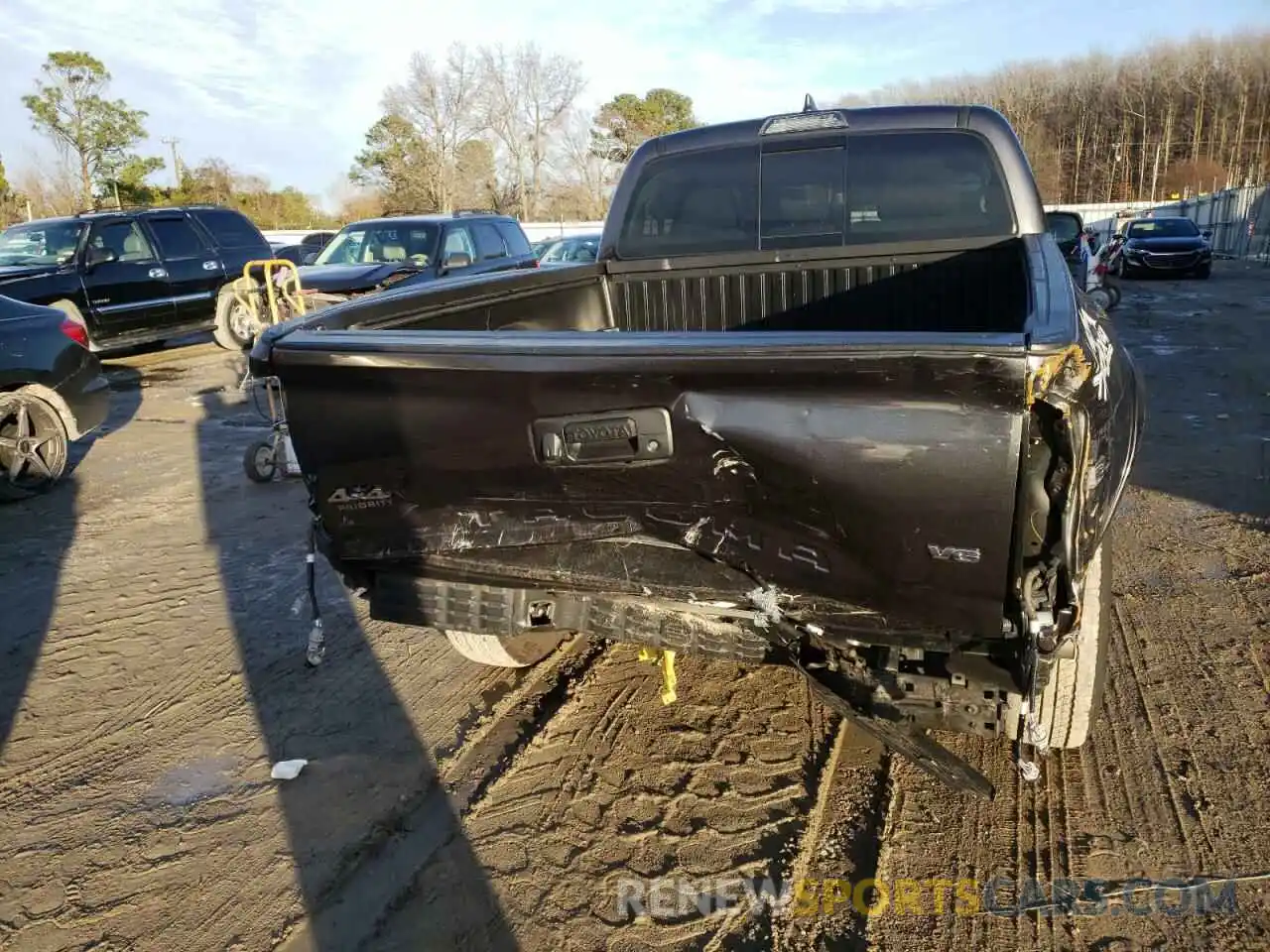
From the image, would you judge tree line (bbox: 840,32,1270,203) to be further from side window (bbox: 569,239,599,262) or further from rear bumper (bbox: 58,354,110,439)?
rear bumper (bbox: 58,354,110,439)

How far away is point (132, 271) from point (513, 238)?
501 cm

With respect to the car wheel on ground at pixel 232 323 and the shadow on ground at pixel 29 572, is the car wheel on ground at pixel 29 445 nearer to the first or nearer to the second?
the shadow on ground at pixel 29 572

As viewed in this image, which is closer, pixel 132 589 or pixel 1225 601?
pixel 1225 601

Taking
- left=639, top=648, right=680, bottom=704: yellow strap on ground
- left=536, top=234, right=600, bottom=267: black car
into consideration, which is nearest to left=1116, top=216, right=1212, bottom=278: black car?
left=536, top=234, right=600, bottom=267: black car

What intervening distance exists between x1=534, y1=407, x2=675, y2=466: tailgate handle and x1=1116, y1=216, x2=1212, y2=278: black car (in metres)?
23.0

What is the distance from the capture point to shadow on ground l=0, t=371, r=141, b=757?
3787 mm

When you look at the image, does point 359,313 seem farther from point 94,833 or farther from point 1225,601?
point 1225,601

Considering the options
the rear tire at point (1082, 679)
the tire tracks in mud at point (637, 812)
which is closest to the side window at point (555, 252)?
the tire tracks in mud at point (637, 812)

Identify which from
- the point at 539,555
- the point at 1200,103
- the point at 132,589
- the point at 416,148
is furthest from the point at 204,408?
the point at 1200,103

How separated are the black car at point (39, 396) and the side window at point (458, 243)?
15.4 ft

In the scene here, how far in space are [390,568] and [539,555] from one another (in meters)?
0.54

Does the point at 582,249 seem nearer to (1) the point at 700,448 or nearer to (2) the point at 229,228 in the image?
(2) the point at 229,228

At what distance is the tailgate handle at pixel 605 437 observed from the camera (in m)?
2.14

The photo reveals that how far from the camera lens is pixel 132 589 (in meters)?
4.66
